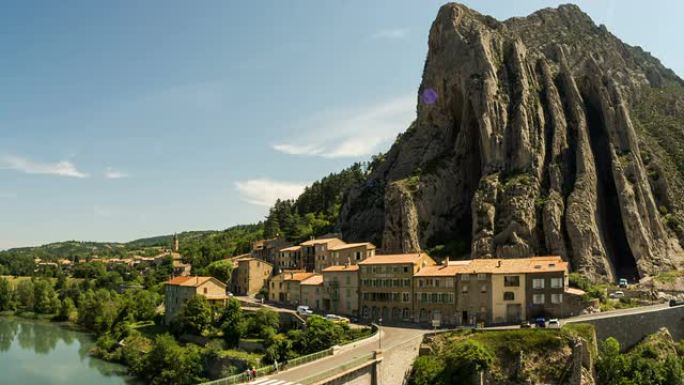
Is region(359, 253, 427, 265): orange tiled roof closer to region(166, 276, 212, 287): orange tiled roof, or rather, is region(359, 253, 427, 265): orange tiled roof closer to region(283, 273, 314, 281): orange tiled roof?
region(283, 273, 314, 281): orange tiled roof

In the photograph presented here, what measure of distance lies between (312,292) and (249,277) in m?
20.2

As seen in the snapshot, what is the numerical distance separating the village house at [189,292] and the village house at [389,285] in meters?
25.0

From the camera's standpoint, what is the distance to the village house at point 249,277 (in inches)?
3898

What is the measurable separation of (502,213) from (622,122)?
29.9 meters

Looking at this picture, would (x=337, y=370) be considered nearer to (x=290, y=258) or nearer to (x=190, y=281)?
(x=190, y=281)

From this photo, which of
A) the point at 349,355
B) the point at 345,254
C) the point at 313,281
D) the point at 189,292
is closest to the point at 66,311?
the point at 189,292

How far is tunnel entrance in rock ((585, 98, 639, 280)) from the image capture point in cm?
8869

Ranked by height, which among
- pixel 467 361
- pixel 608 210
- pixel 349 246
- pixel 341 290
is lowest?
pixel 467 361

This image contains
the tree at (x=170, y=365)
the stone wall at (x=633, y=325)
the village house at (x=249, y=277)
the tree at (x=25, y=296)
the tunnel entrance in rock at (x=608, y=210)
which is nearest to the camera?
the stone wall at (x=633, y=325)

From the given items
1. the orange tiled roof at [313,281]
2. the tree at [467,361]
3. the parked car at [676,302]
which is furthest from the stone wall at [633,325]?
the orange tiled roof at [313,281]

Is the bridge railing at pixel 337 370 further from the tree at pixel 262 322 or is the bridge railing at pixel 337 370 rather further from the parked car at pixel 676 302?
the parked car at pixel 676 302

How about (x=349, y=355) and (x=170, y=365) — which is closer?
(x=349, y=355)

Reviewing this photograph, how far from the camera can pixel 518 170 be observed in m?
94.1

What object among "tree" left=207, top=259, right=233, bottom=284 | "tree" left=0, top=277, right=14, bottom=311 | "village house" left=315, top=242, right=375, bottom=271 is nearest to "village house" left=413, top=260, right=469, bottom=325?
"village house" left=315, top=242, right=375, bottom=271
